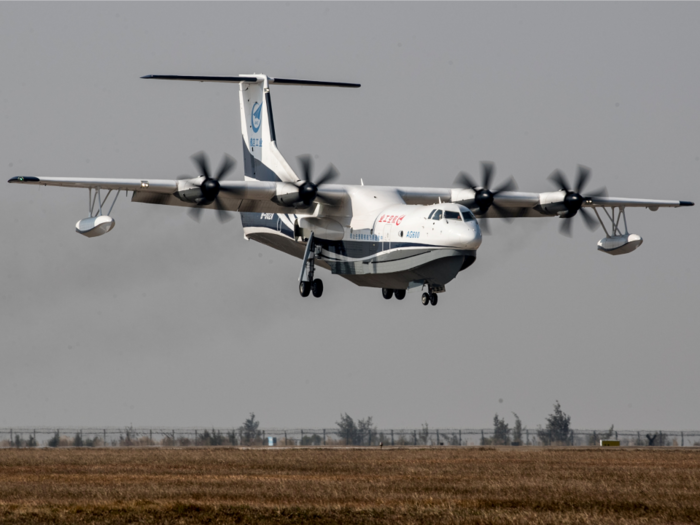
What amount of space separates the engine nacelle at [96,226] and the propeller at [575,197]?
18558 mm

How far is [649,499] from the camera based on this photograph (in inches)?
948

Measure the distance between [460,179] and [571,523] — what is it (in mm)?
23088

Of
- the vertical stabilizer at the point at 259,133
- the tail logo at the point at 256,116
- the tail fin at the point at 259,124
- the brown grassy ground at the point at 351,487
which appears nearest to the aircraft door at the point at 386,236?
the brown grassy ground at the point at 351,487

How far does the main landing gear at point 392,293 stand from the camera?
1740 inches

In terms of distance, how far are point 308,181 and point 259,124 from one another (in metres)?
9.27

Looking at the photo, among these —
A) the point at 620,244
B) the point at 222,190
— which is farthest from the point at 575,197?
the point at 222,190

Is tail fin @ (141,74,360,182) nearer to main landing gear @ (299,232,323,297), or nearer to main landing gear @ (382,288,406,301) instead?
main landing gear @ (299,232,323,297)

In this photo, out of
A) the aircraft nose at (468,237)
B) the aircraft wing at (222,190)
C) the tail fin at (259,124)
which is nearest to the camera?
the aircraft nose at (468,237)

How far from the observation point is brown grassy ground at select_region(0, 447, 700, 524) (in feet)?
68.5

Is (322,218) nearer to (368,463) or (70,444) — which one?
(368,463)

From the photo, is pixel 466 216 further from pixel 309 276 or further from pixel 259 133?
pixel 259 133

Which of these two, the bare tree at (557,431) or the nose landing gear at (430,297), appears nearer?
the nose landing gear at (430,297)

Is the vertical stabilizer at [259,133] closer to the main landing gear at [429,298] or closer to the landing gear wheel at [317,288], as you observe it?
the landing gear wheel at [317,288]

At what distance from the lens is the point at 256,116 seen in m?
48.4
